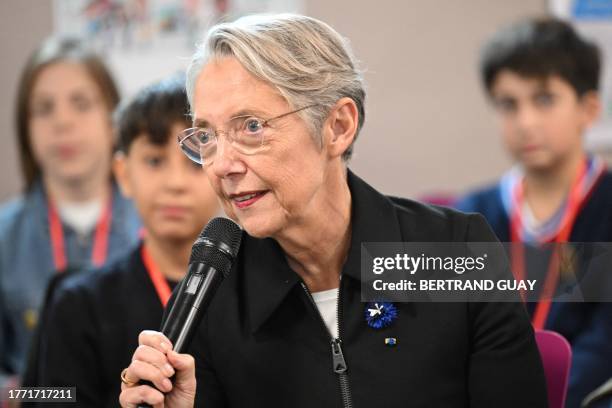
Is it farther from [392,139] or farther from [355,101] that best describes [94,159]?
[355,101]

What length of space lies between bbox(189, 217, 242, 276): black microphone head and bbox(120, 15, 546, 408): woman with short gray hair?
1.2 inches

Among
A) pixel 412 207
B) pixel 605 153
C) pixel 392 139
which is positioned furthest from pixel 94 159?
pixel 605 153

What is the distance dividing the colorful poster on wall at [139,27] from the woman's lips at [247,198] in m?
2.38

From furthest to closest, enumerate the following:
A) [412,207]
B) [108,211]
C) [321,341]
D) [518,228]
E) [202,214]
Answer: [108,211] < [518,228] < [202,214] < [412,207] < [321,341]

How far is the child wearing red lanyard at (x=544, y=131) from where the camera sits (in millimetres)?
2180

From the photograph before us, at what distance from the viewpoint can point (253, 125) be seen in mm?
1264

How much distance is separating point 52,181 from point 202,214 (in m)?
1.05

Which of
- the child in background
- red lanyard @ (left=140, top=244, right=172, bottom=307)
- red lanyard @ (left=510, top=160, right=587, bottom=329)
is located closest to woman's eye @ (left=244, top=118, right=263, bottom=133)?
red lanyard @ (left=510, top=160, right=587, bottom=329)

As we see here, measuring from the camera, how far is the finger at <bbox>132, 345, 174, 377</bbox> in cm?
112

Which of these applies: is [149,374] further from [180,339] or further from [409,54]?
[409,54]

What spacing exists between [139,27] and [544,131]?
6.23ft

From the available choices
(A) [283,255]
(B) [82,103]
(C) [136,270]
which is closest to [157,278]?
(C) [136,270]

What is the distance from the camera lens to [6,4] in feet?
11.7

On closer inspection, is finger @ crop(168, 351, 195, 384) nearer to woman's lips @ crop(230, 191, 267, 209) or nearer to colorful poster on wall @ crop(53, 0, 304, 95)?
woman's lips @ crop(230, 191, 267, 209)
